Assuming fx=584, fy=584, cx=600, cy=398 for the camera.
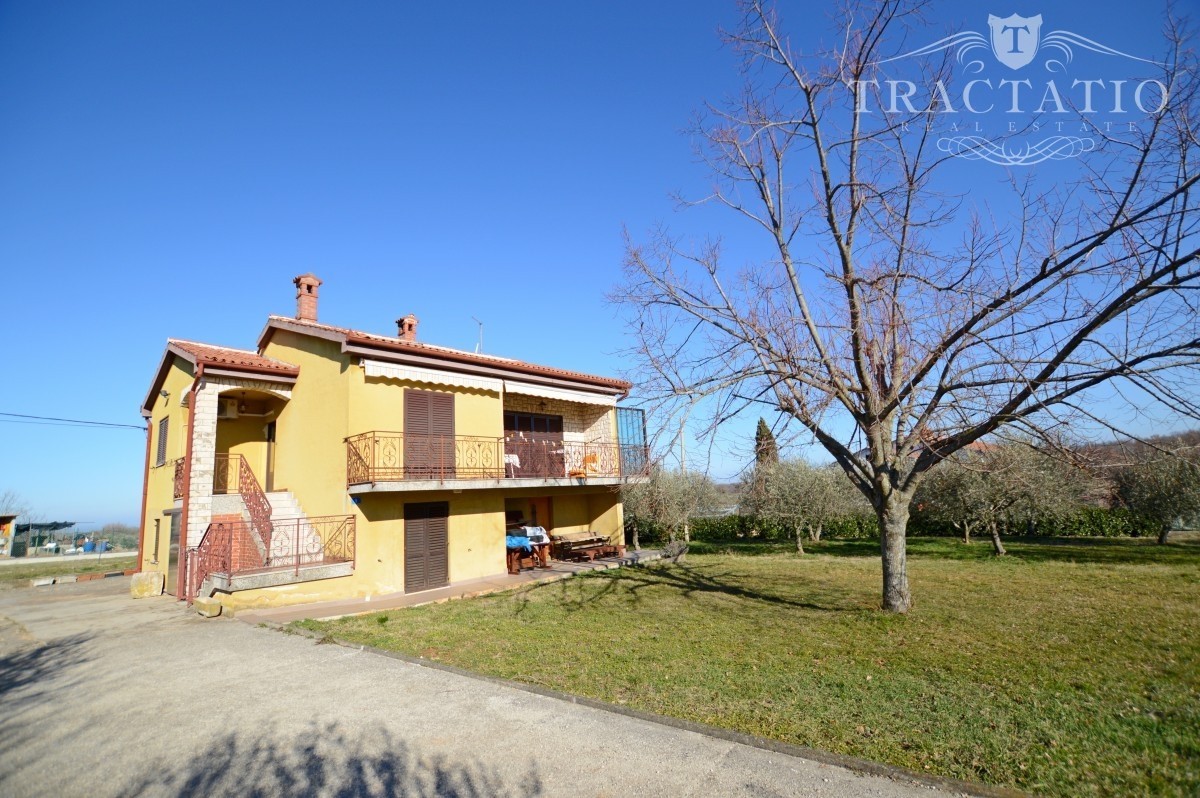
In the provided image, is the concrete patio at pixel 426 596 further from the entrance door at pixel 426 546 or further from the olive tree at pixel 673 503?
the olive tree at pixel 673 503

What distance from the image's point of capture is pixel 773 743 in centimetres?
454

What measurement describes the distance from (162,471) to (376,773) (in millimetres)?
15582

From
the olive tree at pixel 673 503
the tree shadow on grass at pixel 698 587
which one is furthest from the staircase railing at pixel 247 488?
the olive tree at pixel 673 503

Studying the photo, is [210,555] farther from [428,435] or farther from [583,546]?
[583,546]

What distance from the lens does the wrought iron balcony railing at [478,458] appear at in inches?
500

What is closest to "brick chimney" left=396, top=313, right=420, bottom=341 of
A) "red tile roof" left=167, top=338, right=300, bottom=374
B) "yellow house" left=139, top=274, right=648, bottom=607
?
"yellow house" left=139, top=274, right=648, bottom=607

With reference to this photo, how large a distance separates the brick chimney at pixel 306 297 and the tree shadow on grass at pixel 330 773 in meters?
13.2

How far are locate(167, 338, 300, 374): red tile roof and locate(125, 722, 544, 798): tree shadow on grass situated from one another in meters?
10.3

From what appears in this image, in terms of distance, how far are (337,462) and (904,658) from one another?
37.5 ft

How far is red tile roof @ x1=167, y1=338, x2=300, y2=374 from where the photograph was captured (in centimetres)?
1304

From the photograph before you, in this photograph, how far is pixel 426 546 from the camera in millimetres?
13766

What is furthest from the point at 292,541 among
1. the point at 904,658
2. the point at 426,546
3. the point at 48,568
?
the point at 48,568

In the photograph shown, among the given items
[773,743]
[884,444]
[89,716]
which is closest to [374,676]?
[89,716]

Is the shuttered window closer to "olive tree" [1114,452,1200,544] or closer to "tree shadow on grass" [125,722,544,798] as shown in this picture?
"tree shadow on grass" [125,722,544,798]
